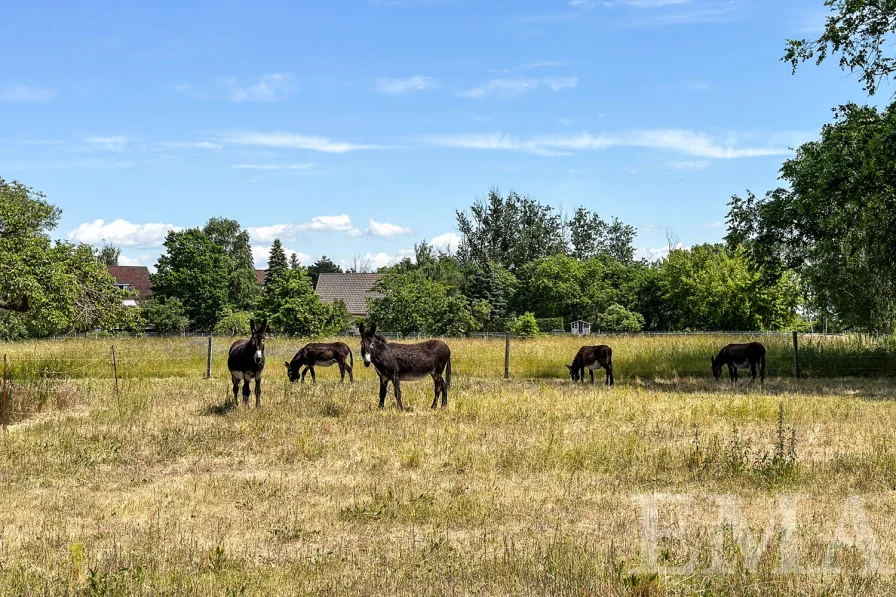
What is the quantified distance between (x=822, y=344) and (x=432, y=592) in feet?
91.0

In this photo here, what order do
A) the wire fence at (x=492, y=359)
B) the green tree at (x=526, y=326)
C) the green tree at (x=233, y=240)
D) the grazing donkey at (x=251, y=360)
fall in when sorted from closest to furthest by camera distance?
1. the grazing donkey at (x=251, y=360)
2. the wire fence at (x=492, y=359)
3. the green tree at (x=526, y=326)
4. the green tree at (x=233, y=240)

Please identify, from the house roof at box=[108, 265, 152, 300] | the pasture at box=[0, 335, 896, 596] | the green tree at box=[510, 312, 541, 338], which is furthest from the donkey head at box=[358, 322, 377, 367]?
the house roof at box=[108, 265, 152, 300]

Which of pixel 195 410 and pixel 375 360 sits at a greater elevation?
pixel 375 360

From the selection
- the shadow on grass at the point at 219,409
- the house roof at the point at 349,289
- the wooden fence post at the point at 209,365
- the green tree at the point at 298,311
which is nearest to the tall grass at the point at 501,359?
the wooden fence post at the point at 209,365

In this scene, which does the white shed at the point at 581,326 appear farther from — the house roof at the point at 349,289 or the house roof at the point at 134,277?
Result: the house roof at the point at 134,277

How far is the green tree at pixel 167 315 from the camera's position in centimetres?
6562

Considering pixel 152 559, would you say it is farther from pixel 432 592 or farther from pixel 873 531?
pixel 873 531

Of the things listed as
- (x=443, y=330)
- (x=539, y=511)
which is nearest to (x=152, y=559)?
(x=539, y=511)

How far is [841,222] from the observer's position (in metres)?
20.9

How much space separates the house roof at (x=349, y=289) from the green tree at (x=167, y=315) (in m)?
15.4

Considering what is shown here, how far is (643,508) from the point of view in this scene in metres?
8.66

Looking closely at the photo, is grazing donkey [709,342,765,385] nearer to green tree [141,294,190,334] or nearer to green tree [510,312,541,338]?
green tree [510,312,541,338]

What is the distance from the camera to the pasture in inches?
254

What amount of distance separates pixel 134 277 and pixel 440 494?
3999 inches
